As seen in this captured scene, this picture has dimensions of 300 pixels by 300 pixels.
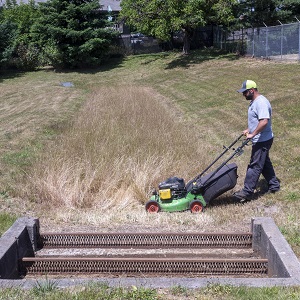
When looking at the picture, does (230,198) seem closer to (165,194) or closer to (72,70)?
(165,194)

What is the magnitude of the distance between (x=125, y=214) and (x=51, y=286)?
3093 mm

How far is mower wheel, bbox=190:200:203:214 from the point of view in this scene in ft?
24.1

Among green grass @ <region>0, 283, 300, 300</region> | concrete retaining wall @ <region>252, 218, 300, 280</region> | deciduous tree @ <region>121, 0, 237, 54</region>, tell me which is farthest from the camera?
deciduous tree @ <region>121, 0, 237, 54</region>

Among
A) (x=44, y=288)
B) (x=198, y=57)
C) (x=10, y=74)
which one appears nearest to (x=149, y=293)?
(x=44, y=288)

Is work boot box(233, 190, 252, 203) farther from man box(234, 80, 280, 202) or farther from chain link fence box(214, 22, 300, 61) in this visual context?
chain link fence box(214, 22, 300, 61)

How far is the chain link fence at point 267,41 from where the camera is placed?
23716 mm

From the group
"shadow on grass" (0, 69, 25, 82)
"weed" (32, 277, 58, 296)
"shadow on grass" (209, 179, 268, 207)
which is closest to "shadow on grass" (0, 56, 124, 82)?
"shadow on grass" (0, 69, 25, 82)

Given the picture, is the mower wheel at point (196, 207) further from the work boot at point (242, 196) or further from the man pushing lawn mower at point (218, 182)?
the work boot at point (242, 196)

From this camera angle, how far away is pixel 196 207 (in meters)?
7.36

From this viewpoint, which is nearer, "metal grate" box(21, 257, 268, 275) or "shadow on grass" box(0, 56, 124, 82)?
"metal grate" box(21, 257, 268, 275)

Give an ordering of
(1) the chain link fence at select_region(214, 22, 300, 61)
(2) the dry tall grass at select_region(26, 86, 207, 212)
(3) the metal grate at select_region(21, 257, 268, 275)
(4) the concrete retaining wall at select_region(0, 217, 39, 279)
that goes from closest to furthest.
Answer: (4) the concrete retaining wall at select_region(0, 217, 39, 279), (3) the metal grate at select_region(21, 257, 268, 275), (2) the dry tall grass at select_region(26, 86, 207, 212), (1) the chain link fence at select_region(214, 22, 300, 61)

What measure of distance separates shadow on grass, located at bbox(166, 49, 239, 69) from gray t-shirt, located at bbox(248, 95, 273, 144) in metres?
22.3

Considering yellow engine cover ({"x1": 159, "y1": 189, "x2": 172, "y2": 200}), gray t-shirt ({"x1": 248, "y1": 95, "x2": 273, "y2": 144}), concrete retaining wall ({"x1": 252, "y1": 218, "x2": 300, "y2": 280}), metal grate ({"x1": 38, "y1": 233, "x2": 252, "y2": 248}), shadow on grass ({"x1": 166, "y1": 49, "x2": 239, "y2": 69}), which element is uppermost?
gray t-shirt ({"x1": 248, "y1": 95, "x2": 273, "y2": 144})

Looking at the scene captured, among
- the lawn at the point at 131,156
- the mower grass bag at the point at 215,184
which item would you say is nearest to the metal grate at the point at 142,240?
the lawn at the point at 131,156
